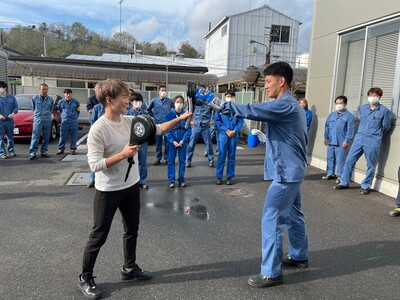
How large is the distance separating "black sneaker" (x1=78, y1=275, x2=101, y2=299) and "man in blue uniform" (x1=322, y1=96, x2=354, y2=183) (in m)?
5.73

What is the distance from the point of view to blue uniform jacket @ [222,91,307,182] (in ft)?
9.07

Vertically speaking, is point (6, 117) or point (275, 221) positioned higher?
point (6, 117)

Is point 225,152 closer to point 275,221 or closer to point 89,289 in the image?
point 275,221

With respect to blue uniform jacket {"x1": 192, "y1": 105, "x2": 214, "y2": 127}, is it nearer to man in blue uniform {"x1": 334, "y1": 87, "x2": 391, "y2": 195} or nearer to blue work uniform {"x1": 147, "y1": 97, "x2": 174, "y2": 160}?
blue work uniform {"x1": 147, "y1": 97, "x2": 174, "y2": 160}

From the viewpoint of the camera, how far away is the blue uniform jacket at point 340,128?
22.0 feet

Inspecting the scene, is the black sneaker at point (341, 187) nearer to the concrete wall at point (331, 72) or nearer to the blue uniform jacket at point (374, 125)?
the concrete wall at point (331, 72)

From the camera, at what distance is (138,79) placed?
75.4ft

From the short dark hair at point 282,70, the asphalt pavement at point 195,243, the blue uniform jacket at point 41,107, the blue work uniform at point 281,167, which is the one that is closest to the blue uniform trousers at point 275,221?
the blue work uniform at point 281,167

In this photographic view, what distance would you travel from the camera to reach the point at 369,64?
23.4 ft

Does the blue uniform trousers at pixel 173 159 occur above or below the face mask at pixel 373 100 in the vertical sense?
below

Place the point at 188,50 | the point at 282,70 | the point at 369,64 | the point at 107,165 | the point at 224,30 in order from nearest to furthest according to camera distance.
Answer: the point at 107,165 < the point at 282,70 < the point at 369,64 < the point at 224,30 < the point at 188,50

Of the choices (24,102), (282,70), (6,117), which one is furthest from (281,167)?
(24,102)

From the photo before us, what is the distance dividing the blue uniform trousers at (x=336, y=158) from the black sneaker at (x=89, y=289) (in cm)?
578

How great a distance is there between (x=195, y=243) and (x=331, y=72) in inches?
243
